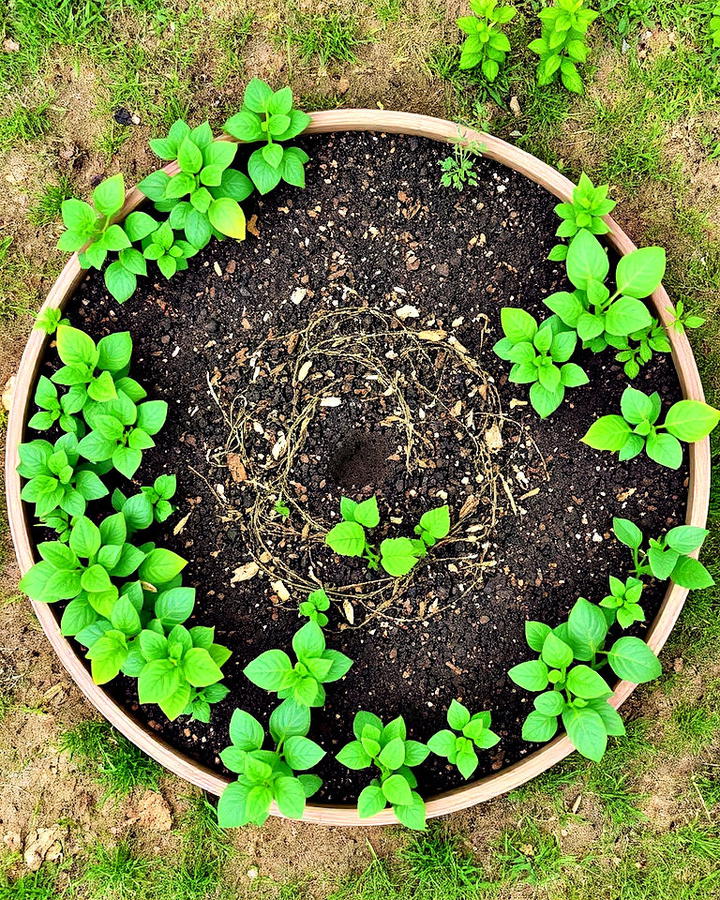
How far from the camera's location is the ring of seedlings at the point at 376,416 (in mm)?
2518

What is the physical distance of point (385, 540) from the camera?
240cm

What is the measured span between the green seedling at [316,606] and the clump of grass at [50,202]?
1.83 meters

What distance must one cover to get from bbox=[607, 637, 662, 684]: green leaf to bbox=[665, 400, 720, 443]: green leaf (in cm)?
68

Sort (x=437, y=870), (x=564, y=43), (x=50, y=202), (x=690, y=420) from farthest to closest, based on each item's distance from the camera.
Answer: (x=50, y=202) < (x=437, y=870) < (x=564, y=43) < (x=690, y=420)

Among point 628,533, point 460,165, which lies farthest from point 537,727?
point 460,165

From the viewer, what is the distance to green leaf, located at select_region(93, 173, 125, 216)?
2.32 m

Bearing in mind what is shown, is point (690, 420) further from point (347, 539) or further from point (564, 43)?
point (564, 43)

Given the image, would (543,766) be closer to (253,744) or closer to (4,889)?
(253,744)

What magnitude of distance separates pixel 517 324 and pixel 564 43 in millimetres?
1143

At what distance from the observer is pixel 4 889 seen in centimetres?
277

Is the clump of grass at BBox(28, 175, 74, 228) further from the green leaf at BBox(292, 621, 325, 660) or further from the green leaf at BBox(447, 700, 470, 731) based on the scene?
the green leaf at BBox(447, 700, 470, 731)

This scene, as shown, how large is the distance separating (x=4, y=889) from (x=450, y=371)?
8.68 ft

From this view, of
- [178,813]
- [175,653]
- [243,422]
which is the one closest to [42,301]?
[243,422]

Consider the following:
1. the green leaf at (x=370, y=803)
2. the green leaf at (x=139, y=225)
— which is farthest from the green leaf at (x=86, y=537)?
the green leaf at (x=370, y=803)
